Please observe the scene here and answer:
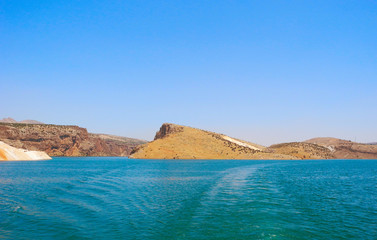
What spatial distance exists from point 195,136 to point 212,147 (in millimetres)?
13713

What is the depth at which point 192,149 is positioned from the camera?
147125mm

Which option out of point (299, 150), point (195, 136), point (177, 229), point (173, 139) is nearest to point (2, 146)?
point (173, 139)

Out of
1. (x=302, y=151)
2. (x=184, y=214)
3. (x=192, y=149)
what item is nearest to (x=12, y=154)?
(x=192, y=149)

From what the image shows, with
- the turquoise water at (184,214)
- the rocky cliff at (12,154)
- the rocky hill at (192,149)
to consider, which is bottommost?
the rocky cliff at (12,154)

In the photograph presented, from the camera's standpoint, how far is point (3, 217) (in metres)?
19.5

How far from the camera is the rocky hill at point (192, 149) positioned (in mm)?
142625

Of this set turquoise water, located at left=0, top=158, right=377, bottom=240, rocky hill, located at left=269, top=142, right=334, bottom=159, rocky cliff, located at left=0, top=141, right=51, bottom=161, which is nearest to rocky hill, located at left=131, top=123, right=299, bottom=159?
rocky hill, located at left=269, top=142, right=334, bottom=159

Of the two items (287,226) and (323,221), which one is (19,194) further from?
(323,221)

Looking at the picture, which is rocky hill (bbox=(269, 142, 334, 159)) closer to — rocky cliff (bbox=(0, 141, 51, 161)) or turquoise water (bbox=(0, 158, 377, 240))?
rocky cliff (bbox=(0, 141, 51, 161))

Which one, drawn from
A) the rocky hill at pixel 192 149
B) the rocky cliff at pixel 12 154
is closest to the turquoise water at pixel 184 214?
the rocky cliff at pixel 12 154

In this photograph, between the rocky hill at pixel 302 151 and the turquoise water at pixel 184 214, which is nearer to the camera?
the turquoise water at pixel 184 214

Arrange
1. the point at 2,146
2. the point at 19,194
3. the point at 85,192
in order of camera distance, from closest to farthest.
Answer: the point at 19,194 → the point at 85,192 → the point at 2,146

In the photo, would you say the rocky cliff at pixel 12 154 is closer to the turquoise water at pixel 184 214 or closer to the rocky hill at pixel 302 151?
the turquoise water at pixel 184 214

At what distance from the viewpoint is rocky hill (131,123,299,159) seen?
468 ft
